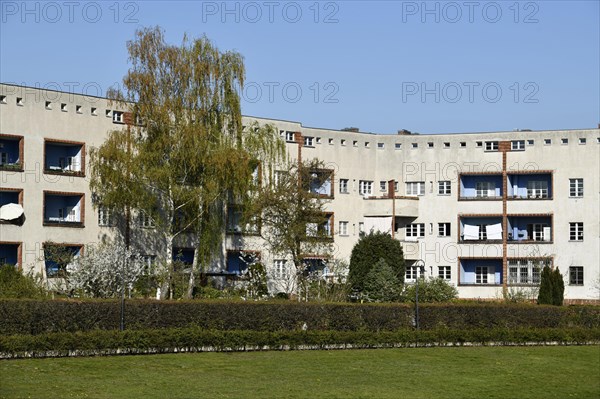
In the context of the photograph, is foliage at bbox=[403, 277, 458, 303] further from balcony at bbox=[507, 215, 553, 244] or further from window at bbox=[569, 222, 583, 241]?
window at bbox=[569, 222, 583, 241]

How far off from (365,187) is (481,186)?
8305 mm

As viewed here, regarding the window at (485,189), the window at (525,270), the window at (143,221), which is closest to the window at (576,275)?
the window at (525,270)

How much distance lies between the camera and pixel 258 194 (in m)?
62.8

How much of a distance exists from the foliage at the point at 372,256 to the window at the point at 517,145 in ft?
44.0

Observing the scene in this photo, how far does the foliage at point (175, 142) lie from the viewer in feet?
184

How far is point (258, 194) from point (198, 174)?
6.01 metres

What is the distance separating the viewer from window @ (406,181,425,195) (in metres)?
72.6

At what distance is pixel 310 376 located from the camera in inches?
1318

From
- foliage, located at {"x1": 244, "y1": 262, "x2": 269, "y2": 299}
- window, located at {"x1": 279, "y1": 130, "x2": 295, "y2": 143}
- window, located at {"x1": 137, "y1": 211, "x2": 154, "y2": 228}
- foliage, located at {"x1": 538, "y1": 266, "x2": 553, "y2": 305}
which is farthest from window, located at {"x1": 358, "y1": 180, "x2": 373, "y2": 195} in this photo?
window, located at {"x1": 137, "y1": 211, "x2": 154, "y2": 228}

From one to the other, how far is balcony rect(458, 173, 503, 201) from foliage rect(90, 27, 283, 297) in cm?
1975

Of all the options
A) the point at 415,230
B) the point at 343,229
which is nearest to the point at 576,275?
the point at 415,230

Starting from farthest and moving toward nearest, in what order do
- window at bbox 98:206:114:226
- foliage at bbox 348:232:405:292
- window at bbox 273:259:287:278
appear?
window at bbox 273:259:287:278
foliage at bbox 348:232:405:292
window at bbox 98:206:114:226

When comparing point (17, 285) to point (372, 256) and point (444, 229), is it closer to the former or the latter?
point (372, 256)

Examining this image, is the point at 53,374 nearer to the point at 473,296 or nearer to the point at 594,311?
the point at 594,311
